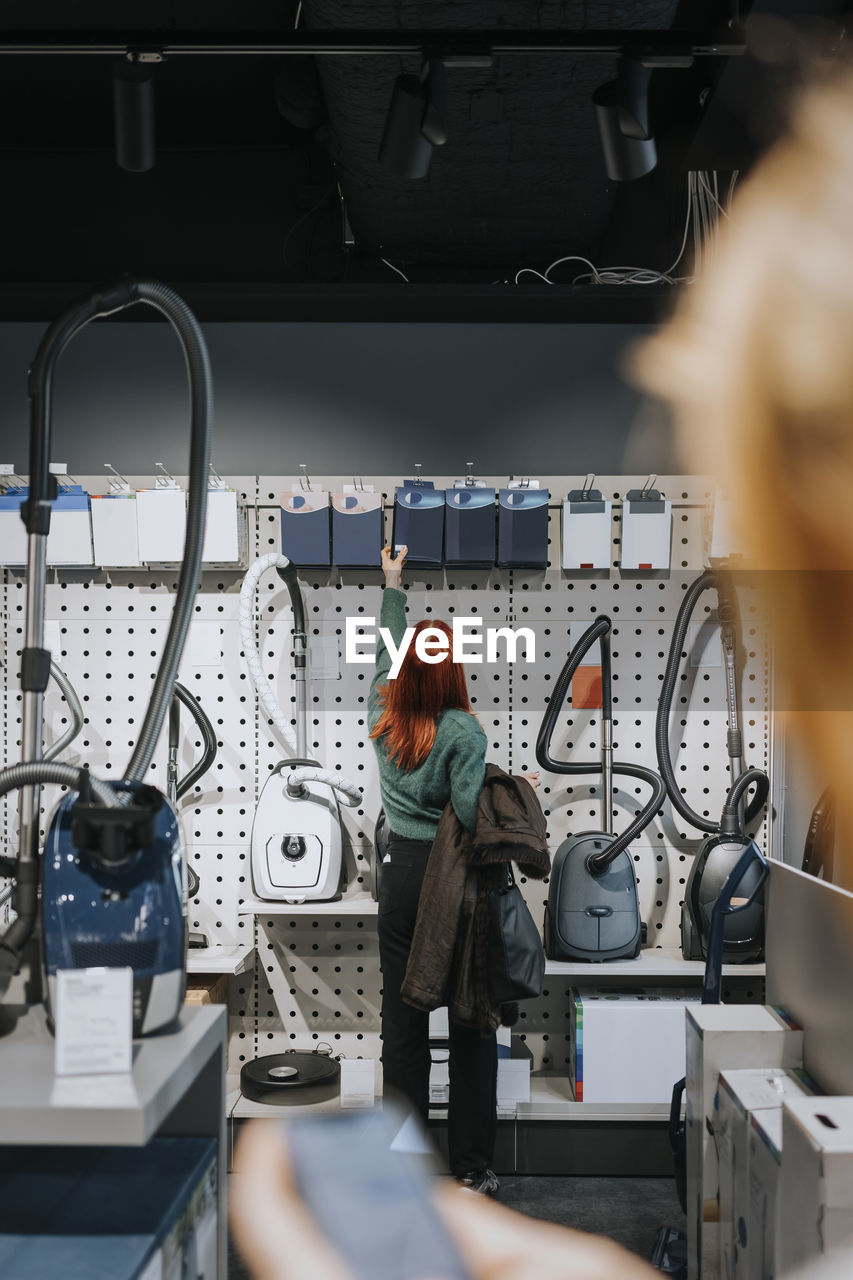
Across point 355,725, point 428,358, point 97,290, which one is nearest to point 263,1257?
point 97,290

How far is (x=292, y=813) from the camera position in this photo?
3682 millimetres

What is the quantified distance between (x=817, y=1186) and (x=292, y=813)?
255cm

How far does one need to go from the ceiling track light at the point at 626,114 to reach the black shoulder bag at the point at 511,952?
2202 mm

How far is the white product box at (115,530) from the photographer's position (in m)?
3.79

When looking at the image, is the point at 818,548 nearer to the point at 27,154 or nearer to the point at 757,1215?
the point at 757,1215

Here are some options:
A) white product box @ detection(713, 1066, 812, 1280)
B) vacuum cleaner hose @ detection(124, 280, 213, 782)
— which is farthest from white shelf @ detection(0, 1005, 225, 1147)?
white product box @ detection(713, 1066, 812, 1280)

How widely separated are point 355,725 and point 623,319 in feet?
6.22

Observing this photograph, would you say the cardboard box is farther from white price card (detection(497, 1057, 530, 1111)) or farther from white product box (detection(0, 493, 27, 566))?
white product box (detection(0, 493, 27, 566))

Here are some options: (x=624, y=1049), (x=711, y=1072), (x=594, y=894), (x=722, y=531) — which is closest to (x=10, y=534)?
(x=594, y=894)

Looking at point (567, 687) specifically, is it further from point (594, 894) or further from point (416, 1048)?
point (416, 1048)

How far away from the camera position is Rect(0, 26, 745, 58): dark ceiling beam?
106 inches

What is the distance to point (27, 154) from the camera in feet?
13.7

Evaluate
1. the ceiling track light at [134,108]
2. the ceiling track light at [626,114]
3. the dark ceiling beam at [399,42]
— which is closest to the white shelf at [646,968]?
the ceiling track light at [626,114]

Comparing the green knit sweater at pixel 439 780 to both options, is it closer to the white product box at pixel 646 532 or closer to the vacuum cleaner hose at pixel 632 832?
the vacuum cleaner hose at pixel 632 832
